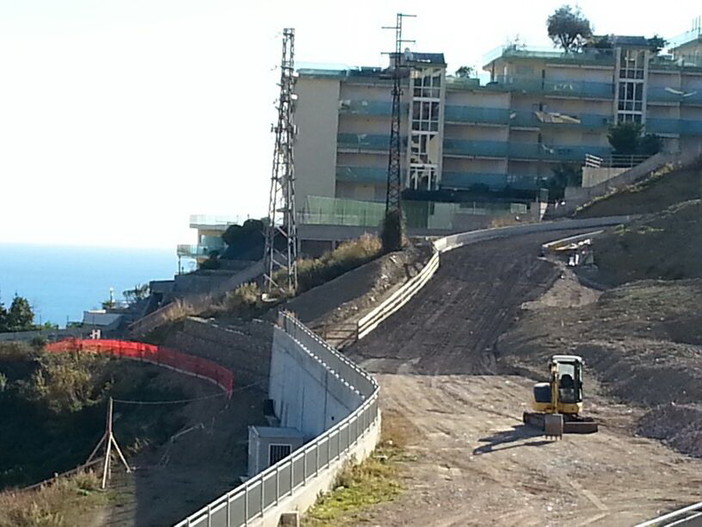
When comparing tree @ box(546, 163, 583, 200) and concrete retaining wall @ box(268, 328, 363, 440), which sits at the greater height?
tree @ box(546, 163, 583, 200)

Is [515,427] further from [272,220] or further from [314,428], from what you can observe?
[272,220]

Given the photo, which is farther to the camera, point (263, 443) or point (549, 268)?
point (549, 268)

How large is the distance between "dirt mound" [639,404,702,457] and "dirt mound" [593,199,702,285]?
78.3ft

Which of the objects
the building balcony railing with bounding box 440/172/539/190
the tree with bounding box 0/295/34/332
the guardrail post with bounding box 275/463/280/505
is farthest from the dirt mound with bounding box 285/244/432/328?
the building balcony railing with bounding box 440/172/539/190

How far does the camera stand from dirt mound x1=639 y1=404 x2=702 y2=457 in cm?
3152

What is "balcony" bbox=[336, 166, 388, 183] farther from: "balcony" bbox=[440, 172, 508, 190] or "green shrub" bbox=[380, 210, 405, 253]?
"green shrub" bbox=[380, 210, 405, 253]

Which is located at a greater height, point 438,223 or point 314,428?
point 438,223

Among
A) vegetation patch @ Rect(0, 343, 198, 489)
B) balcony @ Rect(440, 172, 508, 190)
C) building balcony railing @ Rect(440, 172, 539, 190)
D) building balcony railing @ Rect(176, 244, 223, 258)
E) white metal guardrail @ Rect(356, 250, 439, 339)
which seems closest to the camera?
vegetation patch @ Rect(0, 343, 198, 489)

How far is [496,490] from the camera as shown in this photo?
2627 centimetres

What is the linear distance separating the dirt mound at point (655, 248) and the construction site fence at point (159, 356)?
58.5 feet

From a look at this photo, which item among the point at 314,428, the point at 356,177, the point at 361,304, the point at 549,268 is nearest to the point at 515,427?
the point at 314,428

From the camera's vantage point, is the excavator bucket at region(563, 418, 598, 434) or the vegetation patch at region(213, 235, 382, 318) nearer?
the excavator bucket at region(563, 418, 598, 434)

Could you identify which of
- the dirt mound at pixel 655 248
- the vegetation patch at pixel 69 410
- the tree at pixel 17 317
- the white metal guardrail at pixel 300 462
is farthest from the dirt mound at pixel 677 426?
the tree at pixel 17 317

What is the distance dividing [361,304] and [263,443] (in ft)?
63.2
